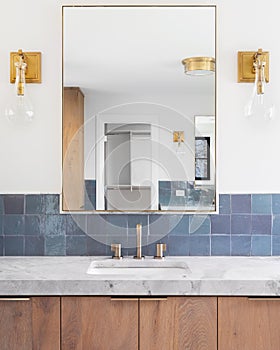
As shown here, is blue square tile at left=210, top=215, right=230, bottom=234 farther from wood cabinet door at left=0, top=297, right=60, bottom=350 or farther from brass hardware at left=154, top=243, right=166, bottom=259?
wood cabinet door at left=0, top=297, right=60, bottom=350

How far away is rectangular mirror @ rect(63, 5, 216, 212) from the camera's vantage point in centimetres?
280

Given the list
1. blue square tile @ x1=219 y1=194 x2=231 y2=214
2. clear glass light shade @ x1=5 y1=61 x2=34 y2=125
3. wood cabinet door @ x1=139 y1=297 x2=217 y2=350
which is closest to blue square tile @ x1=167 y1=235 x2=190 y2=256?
blue square tile @ x1=219 y1=194 x2=231 y2=214

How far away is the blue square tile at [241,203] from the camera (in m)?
2.80

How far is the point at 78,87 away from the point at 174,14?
25.2 inches

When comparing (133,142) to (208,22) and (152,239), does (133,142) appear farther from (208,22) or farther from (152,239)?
(208,22)

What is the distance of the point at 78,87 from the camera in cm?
281

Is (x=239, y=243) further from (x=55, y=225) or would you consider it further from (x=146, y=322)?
(x=55, y=225)

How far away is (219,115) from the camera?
2.81 m

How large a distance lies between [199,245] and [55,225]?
0.77 metres

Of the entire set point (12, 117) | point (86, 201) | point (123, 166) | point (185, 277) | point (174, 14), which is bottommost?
point (185, 277)

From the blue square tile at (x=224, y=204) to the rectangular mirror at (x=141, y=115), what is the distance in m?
0.04

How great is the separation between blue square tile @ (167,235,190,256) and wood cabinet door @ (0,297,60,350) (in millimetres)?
802

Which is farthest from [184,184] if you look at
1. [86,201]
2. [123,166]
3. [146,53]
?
[146,53]

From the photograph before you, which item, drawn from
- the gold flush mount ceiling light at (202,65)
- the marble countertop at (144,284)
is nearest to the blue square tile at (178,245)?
the marble countertop at (144,284)
